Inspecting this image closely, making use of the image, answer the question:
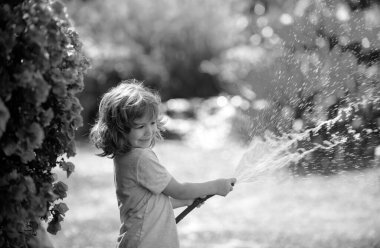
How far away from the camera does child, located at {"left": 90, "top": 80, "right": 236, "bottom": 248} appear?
310 cm

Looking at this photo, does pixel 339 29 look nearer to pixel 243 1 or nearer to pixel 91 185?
pixel 91 185

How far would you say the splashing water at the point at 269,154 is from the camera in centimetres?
352

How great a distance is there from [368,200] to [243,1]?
5.75 meters

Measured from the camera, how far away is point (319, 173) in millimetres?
7133

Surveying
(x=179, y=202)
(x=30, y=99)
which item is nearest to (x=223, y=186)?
(x=179, y=202)

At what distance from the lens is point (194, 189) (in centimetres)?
316

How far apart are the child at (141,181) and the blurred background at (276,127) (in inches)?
46.2

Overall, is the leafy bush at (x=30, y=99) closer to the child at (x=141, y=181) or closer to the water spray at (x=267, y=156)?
the child at (x=141, y=181)

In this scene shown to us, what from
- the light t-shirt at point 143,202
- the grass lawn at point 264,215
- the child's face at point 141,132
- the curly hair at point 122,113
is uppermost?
the grass lawn at point 264,215

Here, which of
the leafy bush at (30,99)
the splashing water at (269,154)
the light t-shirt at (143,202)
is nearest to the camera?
the leafy bush at (30,99)

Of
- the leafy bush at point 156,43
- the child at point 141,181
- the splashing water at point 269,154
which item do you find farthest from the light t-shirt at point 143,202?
the leafy bush at point 156,43

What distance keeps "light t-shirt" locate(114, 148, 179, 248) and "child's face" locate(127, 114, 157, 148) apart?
48 millimetres

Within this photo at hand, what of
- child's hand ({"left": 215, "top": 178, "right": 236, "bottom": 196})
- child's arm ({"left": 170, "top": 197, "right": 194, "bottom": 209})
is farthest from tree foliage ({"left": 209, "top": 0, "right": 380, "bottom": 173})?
child's hand ({"left": 215, "top": 178, "right": 236, "bottom": 196})

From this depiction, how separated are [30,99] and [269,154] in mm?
1797
